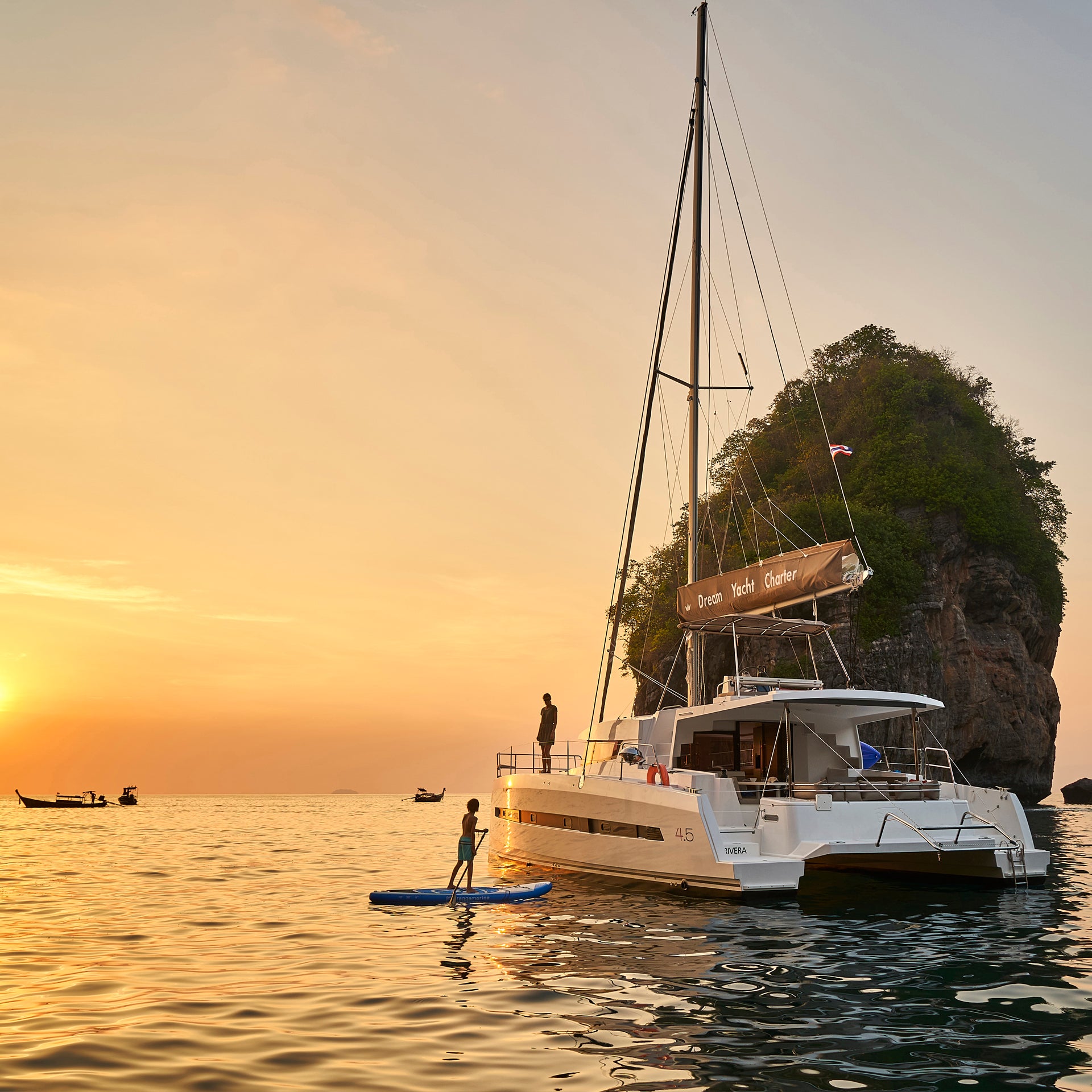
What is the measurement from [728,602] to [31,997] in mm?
13738

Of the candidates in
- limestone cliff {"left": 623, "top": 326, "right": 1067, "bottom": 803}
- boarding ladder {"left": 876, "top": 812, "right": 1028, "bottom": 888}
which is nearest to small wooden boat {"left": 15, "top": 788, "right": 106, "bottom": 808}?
limestone cliff {"left": 623, "top": 326, "right": 1067, "bottom": 803}

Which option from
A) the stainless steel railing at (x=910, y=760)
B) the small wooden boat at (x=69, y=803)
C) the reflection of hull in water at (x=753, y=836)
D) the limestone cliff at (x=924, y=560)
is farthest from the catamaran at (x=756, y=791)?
the small wooden boat at (x=69, y=803)

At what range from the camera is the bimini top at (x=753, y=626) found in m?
19.4

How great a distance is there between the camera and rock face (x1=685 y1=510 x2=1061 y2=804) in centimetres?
4953

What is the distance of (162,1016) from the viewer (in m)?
8.16

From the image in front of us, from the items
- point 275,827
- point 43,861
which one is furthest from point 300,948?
point 275,827

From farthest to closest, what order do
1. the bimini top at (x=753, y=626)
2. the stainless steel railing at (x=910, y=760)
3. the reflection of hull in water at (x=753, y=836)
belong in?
the stainless steel railing at (x=910, y=760) → the bimini top at (x=753, y=626) → the reflection of hull in water at (x=753, y=836)

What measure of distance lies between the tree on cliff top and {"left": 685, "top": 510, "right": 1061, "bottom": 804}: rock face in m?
0.96

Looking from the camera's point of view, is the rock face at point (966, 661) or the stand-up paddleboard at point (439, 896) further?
the rock face at point (966, 661)

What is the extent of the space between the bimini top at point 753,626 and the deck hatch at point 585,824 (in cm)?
484

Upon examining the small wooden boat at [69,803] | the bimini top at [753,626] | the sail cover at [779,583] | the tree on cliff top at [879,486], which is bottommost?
the small wooden boat at [69,803]

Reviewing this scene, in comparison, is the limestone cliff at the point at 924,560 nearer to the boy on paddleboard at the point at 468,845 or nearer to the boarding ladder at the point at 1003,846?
the boarding ladder at the point at 1003,846

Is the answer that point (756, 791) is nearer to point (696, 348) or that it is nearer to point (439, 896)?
point (439, 896)

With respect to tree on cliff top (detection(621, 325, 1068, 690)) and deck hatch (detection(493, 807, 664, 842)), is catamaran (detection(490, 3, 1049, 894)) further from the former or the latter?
tree on cliff top (detection(621, 325, 1068, 690))
